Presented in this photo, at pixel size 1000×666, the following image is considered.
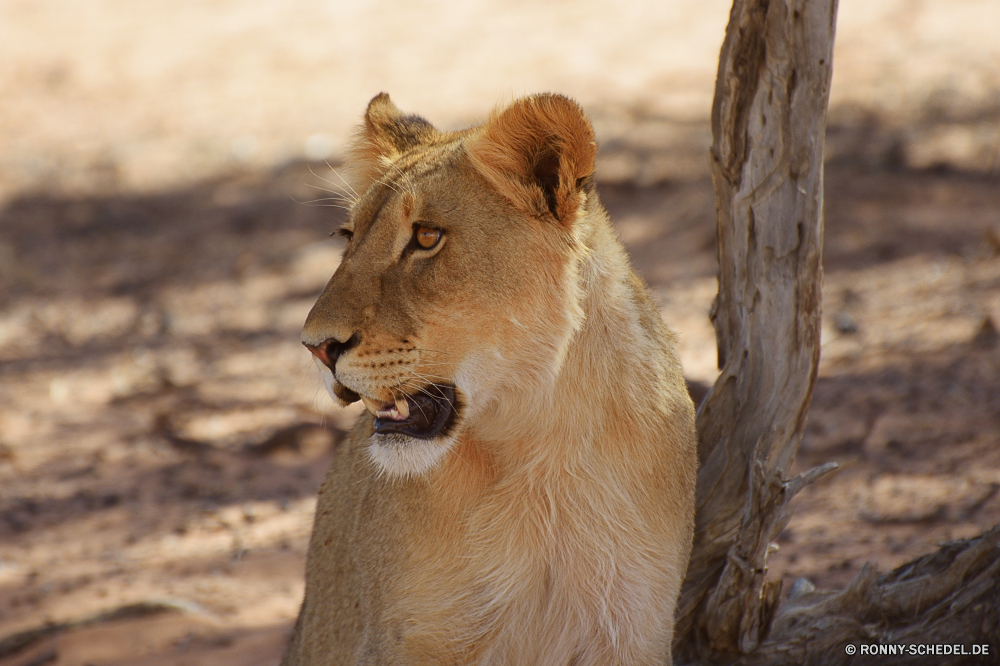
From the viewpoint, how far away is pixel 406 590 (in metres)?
3.01

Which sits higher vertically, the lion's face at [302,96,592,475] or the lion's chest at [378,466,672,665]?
the lion's face at [302,96,592,475]

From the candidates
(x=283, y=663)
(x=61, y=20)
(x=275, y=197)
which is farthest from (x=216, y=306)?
(x=61, y=20)

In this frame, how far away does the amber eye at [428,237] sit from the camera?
2914 mm

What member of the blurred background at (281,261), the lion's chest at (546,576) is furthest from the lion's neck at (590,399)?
the blurred background at (281,261)

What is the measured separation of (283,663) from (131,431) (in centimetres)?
331

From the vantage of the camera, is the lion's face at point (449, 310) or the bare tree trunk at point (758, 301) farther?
the bare tree trunk at point (758, 301)

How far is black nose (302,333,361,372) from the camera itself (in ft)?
9.22

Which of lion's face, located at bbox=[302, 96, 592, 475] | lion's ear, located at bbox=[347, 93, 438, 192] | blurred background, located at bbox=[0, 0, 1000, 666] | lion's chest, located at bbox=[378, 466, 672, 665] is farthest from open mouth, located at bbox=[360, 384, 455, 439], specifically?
blurred background, located at bbox=[0, 0, 1000, 666]

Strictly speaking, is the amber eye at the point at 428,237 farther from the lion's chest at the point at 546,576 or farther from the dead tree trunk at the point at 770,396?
the dead tree trunk at the point at 770,396

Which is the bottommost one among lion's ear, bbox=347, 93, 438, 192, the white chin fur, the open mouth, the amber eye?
the white chin fur

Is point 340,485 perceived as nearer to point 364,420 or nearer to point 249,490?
point 364,420

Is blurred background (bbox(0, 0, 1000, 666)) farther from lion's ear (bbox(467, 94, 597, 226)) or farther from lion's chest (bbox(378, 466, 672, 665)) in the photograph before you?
lion's ear (bbox(467, 94, 597, 226))

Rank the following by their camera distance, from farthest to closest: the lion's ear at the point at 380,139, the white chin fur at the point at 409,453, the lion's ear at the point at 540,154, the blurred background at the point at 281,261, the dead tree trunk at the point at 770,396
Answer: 1. the blurred background at the point at 281,261
2. the lion's ear at the point at 380,139
3. the dead tree trunk at the point at 770,396
4. the white chin fur at the point at 409,453
5. the lion's ear at the point at 540,154

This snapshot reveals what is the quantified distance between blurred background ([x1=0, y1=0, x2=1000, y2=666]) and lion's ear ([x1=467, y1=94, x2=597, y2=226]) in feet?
7.36
